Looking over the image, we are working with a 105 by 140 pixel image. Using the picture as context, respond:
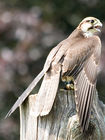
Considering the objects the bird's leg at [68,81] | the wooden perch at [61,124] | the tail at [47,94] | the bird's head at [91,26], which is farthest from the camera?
the bird's head at [91,26]

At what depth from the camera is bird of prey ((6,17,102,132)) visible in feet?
15.9

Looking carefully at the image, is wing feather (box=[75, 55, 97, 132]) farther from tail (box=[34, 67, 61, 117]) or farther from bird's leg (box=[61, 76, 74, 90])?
tail (box=[34, 67, 61, 117])

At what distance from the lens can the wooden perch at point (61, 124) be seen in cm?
460

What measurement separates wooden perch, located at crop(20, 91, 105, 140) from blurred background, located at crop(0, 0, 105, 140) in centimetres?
498

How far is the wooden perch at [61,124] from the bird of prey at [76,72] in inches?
1.6

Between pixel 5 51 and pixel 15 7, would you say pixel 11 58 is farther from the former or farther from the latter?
pixel 15 7

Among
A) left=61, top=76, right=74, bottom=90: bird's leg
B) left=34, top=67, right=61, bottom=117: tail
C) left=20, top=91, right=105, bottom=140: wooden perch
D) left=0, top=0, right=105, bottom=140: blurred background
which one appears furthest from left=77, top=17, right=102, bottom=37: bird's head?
left=0, top=0, right=105, bottom=140: blurred background

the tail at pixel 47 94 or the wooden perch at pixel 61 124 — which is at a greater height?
the tail at pixel 47 94

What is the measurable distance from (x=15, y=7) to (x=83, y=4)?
129 centimetres

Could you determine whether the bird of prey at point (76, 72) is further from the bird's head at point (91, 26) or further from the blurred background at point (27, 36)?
the blurred background at point (27, 36)

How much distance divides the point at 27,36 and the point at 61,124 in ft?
20.2

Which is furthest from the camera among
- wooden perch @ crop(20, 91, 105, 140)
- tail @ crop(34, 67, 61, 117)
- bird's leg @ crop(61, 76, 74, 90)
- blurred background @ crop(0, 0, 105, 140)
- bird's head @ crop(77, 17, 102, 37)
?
blurred background @ crop(0, 0, 105, 140)

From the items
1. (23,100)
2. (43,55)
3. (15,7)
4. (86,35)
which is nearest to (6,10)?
(15,7)

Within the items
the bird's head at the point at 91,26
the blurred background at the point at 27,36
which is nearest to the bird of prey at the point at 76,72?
the bird's head at the point at 91,26
